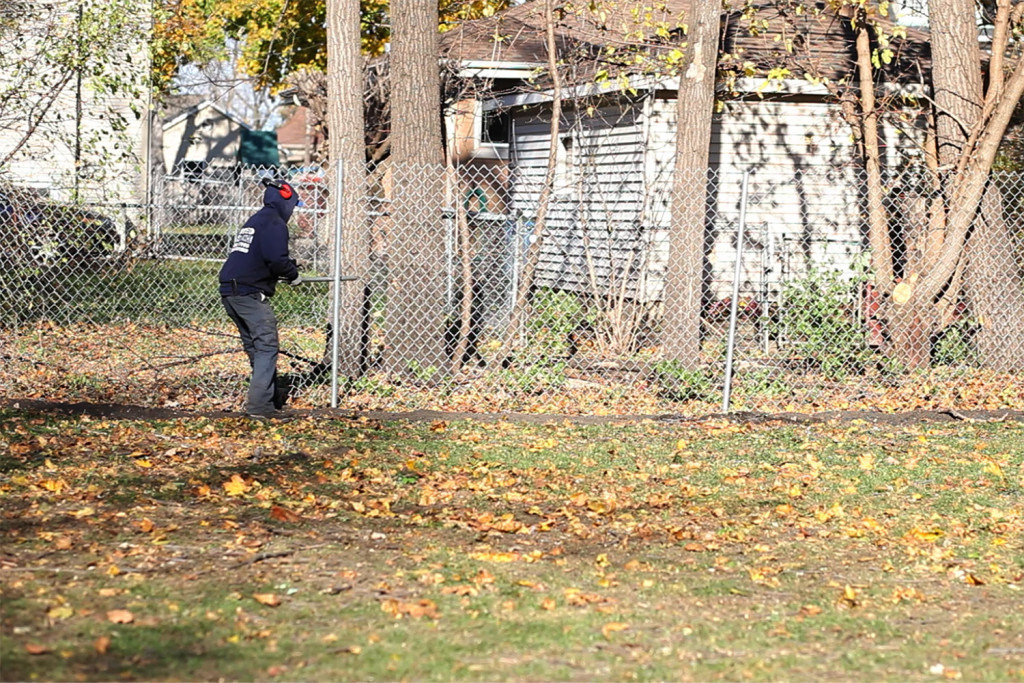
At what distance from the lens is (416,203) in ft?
32.5

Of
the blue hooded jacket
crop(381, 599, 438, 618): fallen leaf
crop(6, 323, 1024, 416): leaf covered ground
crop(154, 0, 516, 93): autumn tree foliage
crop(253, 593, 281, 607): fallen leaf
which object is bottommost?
crop(381, 599, 438, 618): fallen leaf

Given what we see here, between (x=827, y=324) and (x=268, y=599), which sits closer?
(x=268, y=599)

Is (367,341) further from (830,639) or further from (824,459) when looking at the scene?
(830,639)

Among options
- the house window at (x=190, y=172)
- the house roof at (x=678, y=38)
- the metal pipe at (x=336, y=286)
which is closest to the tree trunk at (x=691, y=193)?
the house roof at (x=678, y=38)

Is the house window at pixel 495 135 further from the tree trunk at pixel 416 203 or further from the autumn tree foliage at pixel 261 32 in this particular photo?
the tree trunk at pixel 416 203

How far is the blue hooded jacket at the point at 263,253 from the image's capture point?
8.60 meters

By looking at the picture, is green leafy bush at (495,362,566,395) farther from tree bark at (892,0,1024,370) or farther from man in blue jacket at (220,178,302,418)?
tree bark at (892,0,1024,370)

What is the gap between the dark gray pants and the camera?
343 inches

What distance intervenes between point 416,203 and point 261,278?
5.47ft

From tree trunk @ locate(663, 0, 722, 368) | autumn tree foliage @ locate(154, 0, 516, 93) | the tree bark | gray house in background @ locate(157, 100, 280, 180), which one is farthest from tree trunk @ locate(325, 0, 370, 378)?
gray house in background @ locate(157, 100, 280, 180)

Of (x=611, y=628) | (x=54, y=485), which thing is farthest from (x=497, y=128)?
(x=611, y=628)

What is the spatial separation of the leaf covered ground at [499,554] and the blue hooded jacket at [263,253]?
974 mm

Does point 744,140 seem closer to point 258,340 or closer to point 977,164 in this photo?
point 977,164

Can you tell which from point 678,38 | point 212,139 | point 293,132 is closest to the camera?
point 678,38
